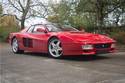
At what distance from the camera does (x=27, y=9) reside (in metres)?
27.2

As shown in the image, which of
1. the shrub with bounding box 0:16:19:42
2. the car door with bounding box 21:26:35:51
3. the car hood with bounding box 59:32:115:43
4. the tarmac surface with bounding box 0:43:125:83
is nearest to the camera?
the tarmac surface with bounding box 0:43:125:83

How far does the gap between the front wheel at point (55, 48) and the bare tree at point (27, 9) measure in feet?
50.1

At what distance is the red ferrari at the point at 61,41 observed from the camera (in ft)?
35.3

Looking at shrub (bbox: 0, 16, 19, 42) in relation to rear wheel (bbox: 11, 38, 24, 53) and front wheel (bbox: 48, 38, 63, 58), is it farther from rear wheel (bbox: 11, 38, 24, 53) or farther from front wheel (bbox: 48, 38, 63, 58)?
front wheel (bbox: 48, 38, 63, 58)

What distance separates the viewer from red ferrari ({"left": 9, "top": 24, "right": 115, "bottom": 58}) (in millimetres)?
10766

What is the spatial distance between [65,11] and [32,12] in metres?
8.35

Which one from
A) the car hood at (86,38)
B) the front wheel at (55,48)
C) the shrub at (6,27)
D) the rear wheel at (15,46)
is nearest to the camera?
the car hood at (86,38)

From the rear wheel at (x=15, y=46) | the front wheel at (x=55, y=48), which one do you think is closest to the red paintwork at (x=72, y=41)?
the front wheel at (x=55, y=48)

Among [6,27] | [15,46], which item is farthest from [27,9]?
[15,46]

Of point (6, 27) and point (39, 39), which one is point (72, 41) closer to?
point (39, 39)

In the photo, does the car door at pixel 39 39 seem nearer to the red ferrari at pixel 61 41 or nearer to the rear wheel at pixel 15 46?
the red ferrari at pixel 61 41

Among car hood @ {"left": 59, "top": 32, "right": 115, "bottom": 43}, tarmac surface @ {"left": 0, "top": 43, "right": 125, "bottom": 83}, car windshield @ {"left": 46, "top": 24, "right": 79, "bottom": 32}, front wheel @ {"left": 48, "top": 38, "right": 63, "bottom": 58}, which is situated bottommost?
tarmac surface @ {"left": 0, "top": 43, "right": 125, "bottom": 83}

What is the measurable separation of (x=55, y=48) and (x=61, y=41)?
421 millimetres

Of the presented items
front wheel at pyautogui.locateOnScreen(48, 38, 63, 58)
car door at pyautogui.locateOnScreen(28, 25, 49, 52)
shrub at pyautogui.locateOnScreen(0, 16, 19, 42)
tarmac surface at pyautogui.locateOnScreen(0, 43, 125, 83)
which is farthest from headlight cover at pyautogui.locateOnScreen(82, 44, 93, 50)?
shrub at pyautogui.locateOnScreen(0, 16, 19, 42)
